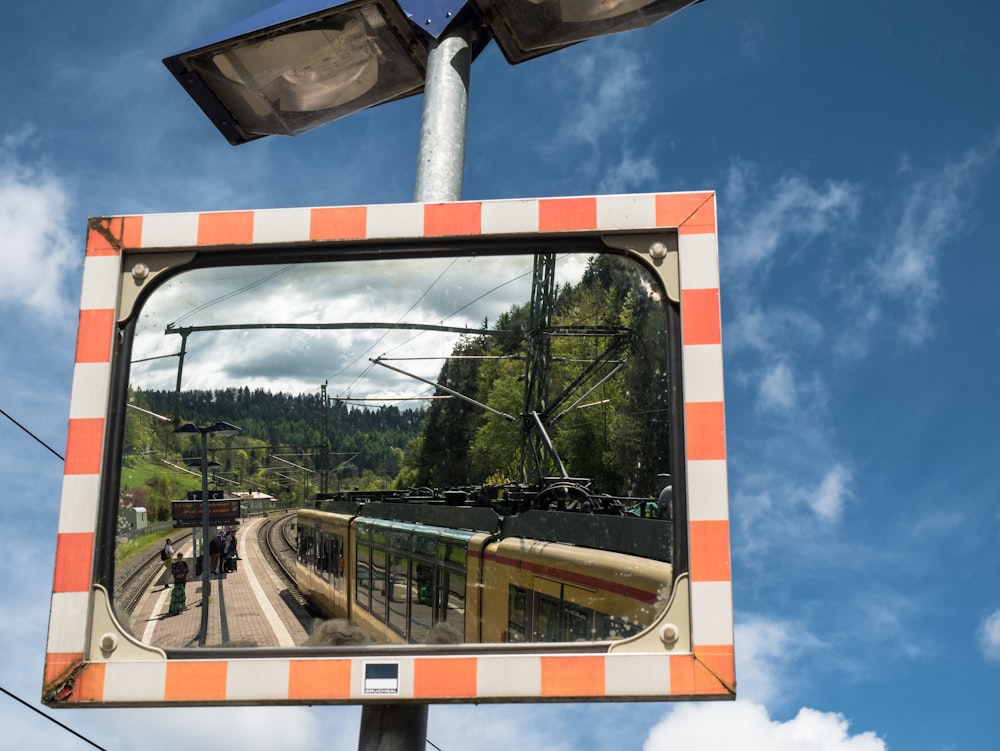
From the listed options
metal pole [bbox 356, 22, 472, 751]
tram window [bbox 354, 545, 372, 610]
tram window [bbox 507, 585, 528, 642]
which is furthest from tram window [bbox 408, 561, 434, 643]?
metal pole [bbox 356, 22, 472, 751]

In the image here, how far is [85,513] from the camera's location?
2.37m

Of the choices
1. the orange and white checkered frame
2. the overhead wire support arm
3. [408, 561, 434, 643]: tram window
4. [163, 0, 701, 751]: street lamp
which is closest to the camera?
the orange and white checkered frame

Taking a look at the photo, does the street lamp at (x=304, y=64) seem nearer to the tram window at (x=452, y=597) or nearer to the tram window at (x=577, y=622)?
the tram window at (x=452, y=597)

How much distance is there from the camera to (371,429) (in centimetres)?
267

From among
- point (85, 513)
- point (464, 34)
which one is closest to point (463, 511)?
point (85, 513)

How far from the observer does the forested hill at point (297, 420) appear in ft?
8.33

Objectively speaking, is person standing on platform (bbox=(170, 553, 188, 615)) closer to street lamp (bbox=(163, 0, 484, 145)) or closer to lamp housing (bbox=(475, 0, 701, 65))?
street lamp (bbox=(163, 0, 484, 145))

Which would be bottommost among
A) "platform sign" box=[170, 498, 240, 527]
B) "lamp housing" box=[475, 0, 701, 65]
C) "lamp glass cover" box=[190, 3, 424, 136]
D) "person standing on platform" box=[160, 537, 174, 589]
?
"person standing on platform" box=[160, 537, 174, 589]

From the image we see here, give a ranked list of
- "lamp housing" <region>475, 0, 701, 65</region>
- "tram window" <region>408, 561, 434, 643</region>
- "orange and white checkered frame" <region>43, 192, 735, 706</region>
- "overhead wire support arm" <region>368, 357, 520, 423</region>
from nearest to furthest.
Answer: "orange and white checkered frame" <region>43, 192, 735, 706</region> → "tram window" <region>408, 561, 434, 643</region> → "overhead wire support arm" <region>368, 357, 520, 423</region> → "lamp housing" <region>475, 0, 701, 65</region>

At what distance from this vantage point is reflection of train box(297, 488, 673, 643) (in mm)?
2469

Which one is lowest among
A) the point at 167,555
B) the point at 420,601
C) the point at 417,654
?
the point at 417,654

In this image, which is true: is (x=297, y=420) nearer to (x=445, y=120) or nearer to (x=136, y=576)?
(x=136, y=576)

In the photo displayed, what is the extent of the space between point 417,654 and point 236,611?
0.55 meters

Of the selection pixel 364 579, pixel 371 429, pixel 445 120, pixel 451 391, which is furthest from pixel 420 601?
pixel 445 120
